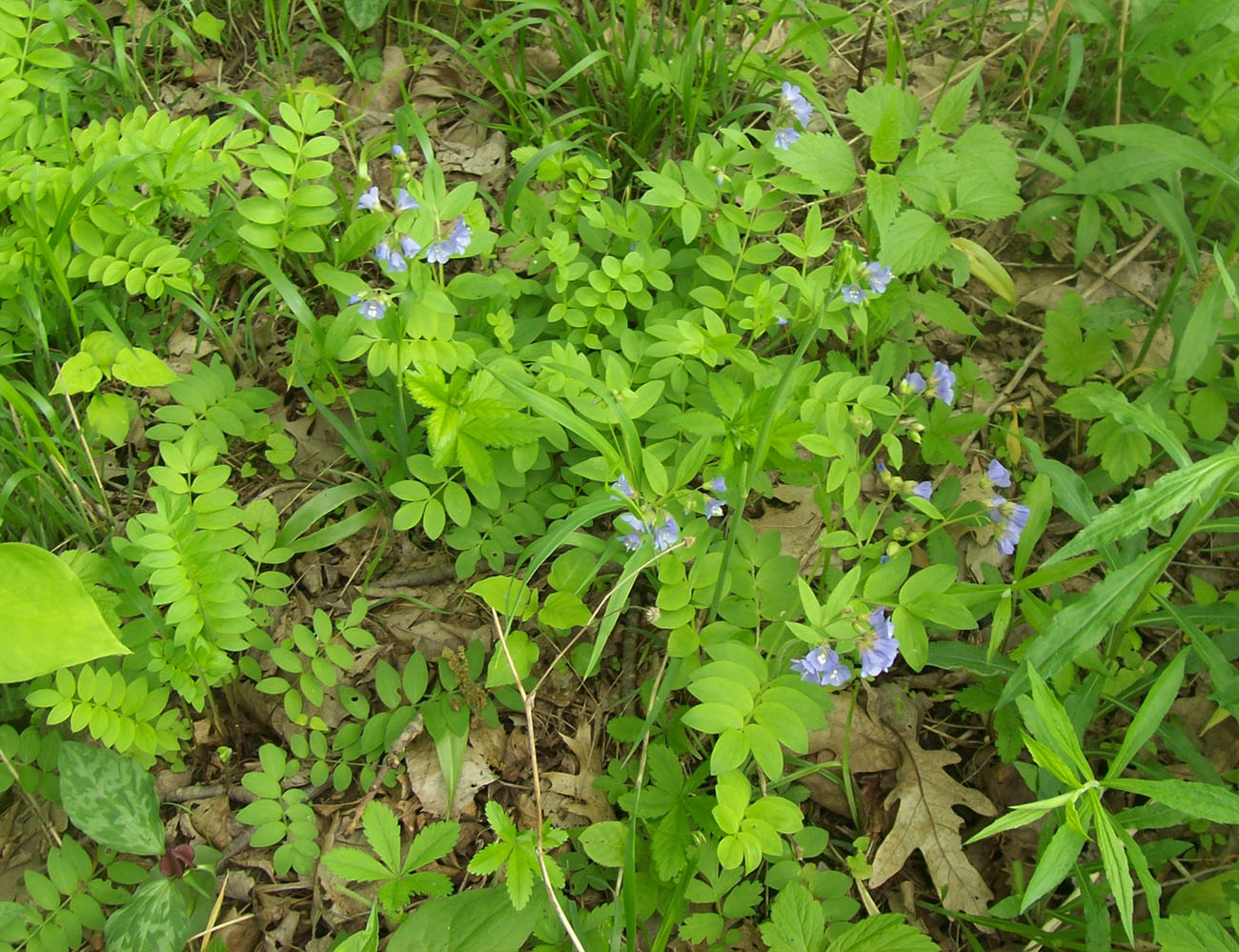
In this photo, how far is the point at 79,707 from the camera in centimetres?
203

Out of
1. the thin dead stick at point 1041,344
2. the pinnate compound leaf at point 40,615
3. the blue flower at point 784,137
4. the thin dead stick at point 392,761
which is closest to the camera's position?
the pinnate compound leaf at point 40,615

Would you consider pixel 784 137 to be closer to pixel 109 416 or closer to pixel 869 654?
pixel 869 654

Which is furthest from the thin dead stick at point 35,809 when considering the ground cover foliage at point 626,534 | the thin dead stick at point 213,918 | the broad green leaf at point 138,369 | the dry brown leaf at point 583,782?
the dry brown leaf at point 583,782

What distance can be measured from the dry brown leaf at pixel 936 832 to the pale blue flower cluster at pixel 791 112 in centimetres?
163

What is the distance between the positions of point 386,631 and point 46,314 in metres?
1.25

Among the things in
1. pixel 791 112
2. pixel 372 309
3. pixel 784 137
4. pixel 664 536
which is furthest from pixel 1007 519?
pixel 372 309

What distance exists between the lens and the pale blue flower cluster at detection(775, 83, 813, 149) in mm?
2461

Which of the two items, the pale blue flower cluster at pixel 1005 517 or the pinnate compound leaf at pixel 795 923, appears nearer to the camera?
the pinnate compound leaf at pixel 795 923

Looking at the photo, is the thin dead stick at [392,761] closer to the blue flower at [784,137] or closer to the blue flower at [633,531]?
the blue flower at [633,531]

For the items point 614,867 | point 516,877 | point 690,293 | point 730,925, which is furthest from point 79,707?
point 690,293

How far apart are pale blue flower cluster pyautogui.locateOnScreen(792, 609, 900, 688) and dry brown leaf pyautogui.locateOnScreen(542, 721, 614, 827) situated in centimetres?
62

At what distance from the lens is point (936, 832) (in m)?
2.22

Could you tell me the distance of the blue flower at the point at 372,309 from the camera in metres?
2.15

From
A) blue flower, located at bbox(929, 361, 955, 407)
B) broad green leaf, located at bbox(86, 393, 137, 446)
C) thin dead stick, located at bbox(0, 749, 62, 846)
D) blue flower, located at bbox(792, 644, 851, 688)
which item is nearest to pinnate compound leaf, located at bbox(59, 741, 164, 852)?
thin dead stick, located at bbox(0, 749, 62, 846)
